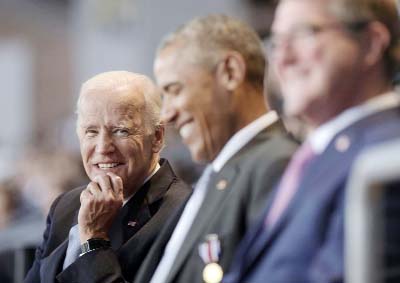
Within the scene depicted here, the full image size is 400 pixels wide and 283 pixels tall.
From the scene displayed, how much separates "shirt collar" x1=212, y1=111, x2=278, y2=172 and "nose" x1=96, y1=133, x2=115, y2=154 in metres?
0.38

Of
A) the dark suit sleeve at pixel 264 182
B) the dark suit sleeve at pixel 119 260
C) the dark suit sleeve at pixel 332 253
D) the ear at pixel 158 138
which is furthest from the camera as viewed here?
the ear at pixel 158 138

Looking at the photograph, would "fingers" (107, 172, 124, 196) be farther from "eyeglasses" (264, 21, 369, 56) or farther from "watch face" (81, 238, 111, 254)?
"eyeglasses" (264, 21, 369, 56)

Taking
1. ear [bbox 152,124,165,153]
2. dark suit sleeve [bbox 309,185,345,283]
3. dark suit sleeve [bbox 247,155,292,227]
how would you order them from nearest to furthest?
dark suit sleeve [bbox 309,185,345,283]
dark suit sleeve [bbox 247,155,292,227]
ear [bbox 152,124,165,153]

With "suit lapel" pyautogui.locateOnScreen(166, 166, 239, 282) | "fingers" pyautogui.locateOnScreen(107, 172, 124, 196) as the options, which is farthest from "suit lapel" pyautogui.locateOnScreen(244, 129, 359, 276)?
"fingers" pyautogui.locateOnScreen(107, 172, 124, 196)

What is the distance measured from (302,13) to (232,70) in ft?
1.51

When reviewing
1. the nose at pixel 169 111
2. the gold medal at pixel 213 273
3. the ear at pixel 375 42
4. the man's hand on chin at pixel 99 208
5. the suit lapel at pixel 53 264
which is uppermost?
the ear at pixel 375 42

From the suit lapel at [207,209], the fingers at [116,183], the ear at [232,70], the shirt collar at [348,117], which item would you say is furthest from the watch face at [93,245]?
the shirt collar at [348,117]

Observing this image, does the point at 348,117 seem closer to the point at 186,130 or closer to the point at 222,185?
the point at 222,185

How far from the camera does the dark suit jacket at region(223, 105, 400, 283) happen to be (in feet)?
6.25

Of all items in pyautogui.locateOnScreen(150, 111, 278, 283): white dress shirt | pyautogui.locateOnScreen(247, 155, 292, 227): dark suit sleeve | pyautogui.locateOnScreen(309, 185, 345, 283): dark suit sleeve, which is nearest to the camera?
pyautogui.locateOnScreen(309, 185, 345, 283): dark suit sleeve

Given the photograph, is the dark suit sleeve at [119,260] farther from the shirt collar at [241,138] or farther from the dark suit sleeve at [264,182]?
Result: the dark suit sleeve at [264,182]

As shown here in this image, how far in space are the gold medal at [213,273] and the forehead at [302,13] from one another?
0.52m

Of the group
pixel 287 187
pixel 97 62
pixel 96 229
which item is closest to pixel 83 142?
pixel 96 229

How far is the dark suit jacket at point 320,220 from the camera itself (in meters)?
1.91
